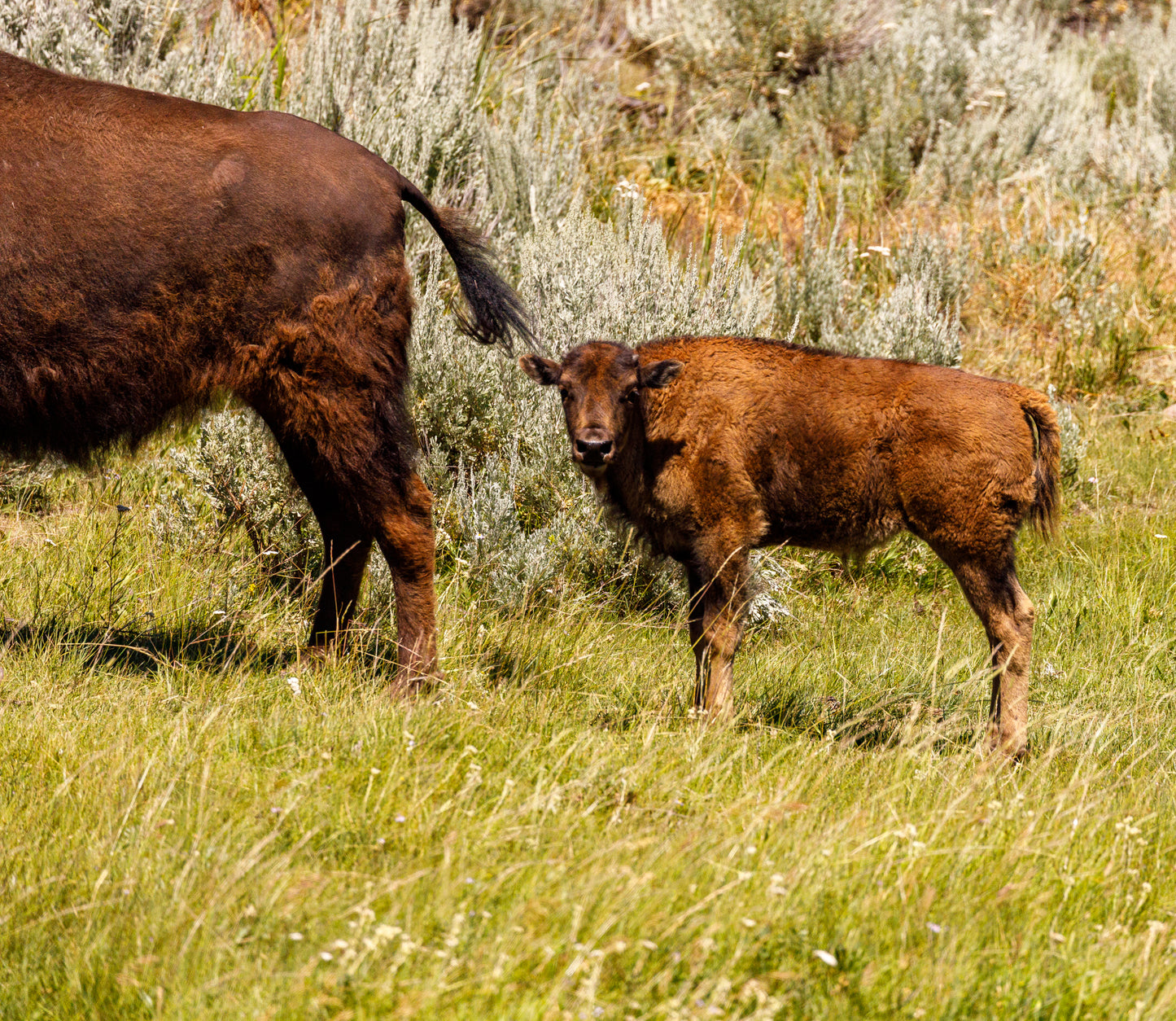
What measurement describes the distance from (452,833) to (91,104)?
290 centimetres

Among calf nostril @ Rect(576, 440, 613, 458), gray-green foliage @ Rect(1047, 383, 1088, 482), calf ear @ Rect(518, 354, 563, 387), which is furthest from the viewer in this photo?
gray-green foliage @ Rect(1047, 383, 1088, 482)

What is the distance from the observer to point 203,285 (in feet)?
14.6

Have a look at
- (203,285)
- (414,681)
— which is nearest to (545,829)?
(414,681)

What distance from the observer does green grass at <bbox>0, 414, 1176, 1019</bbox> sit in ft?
8.92

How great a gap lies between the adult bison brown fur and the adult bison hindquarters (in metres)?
0.73

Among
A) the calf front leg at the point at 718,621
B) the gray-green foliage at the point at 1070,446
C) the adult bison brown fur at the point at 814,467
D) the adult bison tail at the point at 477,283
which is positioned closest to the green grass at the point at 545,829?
the calf front leg at the point at 718,621

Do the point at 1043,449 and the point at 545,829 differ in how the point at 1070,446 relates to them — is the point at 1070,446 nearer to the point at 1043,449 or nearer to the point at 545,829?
the point at 1043,449

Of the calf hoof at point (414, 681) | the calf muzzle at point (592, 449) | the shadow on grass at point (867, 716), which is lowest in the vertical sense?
the calf hoof at point (414, 681)

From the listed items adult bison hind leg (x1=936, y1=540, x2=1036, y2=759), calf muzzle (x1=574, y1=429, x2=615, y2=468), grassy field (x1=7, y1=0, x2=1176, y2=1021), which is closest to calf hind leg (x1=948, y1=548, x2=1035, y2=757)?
adult bison hind leg (x1=936, y1=540, x2=1036, y2=759)

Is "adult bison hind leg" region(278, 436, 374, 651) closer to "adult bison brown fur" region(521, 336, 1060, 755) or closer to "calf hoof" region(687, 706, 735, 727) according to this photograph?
"adult bison brown fur" region(521, 336, 1060, 755)

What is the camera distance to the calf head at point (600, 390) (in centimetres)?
462

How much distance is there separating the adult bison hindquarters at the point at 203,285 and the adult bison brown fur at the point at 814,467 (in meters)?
0.73

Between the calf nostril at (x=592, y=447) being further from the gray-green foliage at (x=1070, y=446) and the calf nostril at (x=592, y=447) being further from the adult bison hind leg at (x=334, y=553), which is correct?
the gray-green foliage at (x=1070, y=446)

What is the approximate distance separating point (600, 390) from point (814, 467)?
2.82 ft
